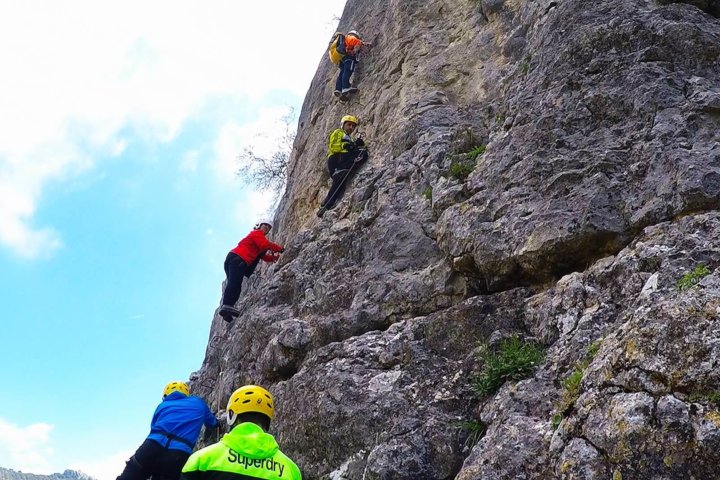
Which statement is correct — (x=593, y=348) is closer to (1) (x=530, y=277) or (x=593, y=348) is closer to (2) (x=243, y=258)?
(1) (x=530, y=277)

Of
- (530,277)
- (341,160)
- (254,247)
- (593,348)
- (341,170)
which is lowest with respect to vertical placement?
(593,348)

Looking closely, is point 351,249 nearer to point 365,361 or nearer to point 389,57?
point 365,361

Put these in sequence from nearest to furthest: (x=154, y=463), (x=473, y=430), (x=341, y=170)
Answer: (x=473, y=430)
(x=154, y=463)
(x=341, y=170)

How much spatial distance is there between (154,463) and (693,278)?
21.4 feet

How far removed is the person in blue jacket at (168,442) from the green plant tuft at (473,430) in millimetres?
3859

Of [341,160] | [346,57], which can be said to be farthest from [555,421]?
[346,57]

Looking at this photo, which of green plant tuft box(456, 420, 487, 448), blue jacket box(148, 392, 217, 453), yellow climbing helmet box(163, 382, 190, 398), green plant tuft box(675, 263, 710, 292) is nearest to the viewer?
green plant tuft box(675, 263, 710, 292)

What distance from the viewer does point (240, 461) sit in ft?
14.7

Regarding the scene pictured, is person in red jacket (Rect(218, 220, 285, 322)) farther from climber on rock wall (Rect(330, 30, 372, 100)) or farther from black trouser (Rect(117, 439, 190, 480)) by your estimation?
black trouser (Rect(117, 439, 190, 480))

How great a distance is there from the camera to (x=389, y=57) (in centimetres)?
1370

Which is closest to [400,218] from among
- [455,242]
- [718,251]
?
[455,242]

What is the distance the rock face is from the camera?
14.0 ft

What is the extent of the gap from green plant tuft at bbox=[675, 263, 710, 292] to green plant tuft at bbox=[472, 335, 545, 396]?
1488mm

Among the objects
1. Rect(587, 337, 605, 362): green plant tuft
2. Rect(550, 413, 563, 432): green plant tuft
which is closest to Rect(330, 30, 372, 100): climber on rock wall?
Rect(587, 337, 605, 362): green plant tuft
